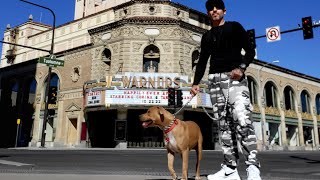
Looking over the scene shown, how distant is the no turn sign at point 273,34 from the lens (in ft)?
43.9

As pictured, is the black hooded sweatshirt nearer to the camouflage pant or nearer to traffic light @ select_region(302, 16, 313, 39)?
the camouflage pant

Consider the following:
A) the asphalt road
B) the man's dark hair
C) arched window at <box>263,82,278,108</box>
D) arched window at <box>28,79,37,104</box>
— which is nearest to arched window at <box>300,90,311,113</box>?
arched window at <box>263,82,278,108</box>

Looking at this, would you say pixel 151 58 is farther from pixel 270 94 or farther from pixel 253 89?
pixel 270 94

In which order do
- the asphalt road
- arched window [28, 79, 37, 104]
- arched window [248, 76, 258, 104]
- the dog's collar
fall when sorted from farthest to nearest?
arched window [28, 79, 37, 104], arched window [248, 76, 258, 104], the asphalt road, the dog's collar

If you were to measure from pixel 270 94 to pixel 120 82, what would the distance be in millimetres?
20689

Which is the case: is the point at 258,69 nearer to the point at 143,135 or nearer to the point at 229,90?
the point at 143,135

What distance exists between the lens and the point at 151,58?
26984 mm

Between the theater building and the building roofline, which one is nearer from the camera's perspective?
the theater building

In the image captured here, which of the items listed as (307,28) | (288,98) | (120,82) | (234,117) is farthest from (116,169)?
(288,98)

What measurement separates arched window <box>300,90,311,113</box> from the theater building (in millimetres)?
888

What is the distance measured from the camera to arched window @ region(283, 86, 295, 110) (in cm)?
3872

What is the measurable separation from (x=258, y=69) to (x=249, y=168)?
32665 millimetres

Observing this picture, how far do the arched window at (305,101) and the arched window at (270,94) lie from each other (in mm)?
7159

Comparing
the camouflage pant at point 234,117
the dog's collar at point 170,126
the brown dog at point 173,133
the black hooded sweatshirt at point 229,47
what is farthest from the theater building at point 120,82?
the camouflage pant at point 234,117
